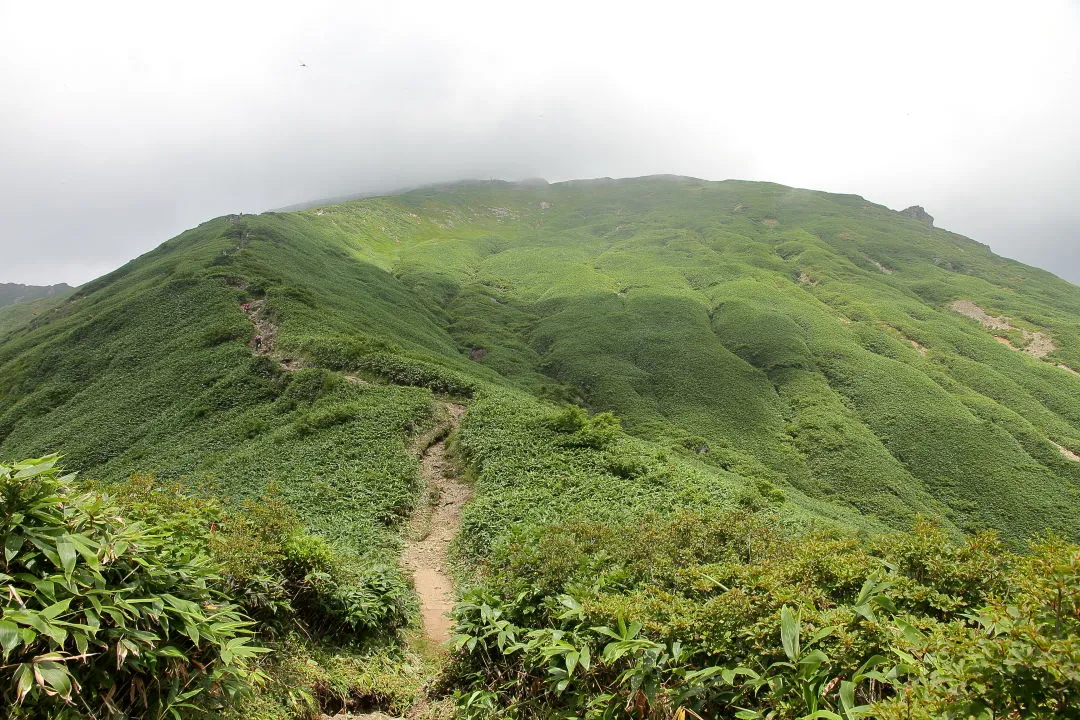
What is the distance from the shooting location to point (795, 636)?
5.32 m

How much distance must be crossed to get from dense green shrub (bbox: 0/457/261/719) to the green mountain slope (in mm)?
11395

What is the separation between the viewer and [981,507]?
44.7 metres

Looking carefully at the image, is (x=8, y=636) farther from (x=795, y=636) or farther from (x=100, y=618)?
(x=795, y=636)

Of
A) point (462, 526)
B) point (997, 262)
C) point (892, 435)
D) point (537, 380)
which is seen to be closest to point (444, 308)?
point (537, 380)

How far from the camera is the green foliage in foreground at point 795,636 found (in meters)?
3.78

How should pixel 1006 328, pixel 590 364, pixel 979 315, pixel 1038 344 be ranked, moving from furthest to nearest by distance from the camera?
1. pixel 979 315
2. pixel 1006 328
3. pixel 1038 344
4. pixel 590 364

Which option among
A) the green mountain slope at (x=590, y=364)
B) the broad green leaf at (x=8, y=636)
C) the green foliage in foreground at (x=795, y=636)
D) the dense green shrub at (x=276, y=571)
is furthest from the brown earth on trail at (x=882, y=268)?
the broad green leaf at (x=8, y=636)

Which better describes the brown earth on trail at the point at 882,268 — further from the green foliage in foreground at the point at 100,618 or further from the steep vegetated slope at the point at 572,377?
the green foliage in foreground at the point at 100,618

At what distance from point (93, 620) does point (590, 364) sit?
58714 mm

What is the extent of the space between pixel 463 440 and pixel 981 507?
46137 millimetres

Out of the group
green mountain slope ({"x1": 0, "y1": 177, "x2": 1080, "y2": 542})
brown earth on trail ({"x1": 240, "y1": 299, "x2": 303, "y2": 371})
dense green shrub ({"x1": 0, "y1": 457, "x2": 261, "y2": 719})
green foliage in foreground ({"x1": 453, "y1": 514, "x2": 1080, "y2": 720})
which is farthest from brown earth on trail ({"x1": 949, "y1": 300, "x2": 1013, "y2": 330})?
dense green shrub ({"x1": 0, "y1": 457, "x2": 261, "y2": 719})

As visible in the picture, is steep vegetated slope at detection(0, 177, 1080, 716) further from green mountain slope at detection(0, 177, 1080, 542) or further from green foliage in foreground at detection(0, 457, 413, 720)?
green foliage in foreground at detection(0, 457, 413, 720)

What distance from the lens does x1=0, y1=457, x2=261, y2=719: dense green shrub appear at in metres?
4.06

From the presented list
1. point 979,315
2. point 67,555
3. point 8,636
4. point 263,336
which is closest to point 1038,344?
point 979,315
